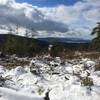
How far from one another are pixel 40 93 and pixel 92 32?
5949 centimetres

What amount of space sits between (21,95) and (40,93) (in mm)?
714

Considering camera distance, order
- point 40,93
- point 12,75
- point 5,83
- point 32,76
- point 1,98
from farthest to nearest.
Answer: point 12,75
point 32,76
point 5,83
point 40,93
point 1,98

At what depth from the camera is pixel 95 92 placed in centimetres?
823

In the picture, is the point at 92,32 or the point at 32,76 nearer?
the point at 32,76

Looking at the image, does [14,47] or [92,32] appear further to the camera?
[14,47]

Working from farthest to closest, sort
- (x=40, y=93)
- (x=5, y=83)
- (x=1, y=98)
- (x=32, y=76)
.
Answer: (x=32, y=76)
(x=5, y=83)
(x=40, y=93)
(x=1, y=98)

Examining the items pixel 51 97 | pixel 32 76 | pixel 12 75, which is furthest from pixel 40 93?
pixel 12 75

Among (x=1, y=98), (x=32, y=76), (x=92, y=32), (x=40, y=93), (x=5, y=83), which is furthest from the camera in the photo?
(x=92, y=32)

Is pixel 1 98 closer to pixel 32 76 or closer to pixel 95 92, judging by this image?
pixel 95 92

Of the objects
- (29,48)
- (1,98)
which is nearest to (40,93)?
(1,98)

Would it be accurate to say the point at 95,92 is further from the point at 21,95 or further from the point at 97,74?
the point at 97,74

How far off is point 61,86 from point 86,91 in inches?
34.6

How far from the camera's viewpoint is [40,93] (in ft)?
29.2

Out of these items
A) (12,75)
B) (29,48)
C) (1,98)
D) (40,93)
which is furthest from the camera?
(29,48)
